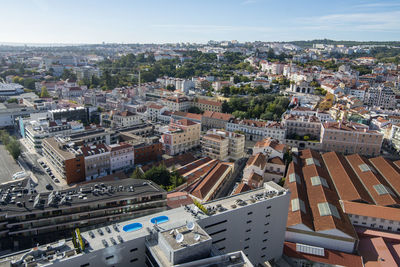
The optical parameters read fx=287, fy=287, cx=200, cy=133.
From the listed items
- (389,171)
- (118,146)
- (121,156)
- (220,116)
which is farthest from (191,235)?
(220,116)

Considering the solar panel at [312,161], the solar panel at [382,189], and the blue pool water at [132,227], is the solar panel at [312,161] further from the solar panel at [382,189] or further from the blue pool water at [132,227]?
the blue pool water at [132,227]

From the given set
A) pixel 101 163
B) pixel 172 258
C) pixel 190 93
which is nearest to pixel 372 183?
pixel 172 258

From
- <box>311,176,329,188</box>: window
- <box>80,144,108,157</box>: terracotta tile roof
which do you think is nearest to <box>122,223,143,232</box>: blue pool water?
<box>311,176,329,188</box>: window

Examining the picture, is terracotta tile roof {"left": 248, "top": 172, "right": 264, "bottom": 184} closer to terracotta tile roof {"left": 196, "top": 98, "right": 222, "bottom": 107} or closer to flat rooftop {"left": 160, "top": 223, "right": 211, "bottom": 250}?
flat rooftop {"left": 160, "top": 223, "right": 211, "bottom": 250}

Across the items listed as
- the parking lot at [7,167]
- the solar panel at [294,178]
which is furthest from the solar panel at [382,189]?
the parking lot at [7,167]

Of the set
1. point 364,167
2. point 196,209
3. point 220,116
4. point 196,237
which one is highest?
point 196,237

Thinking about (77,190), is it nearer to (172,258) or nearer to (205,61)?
(172,258)

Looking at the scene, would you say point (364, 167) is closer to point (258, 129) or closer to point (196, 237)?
point (258, 129)
